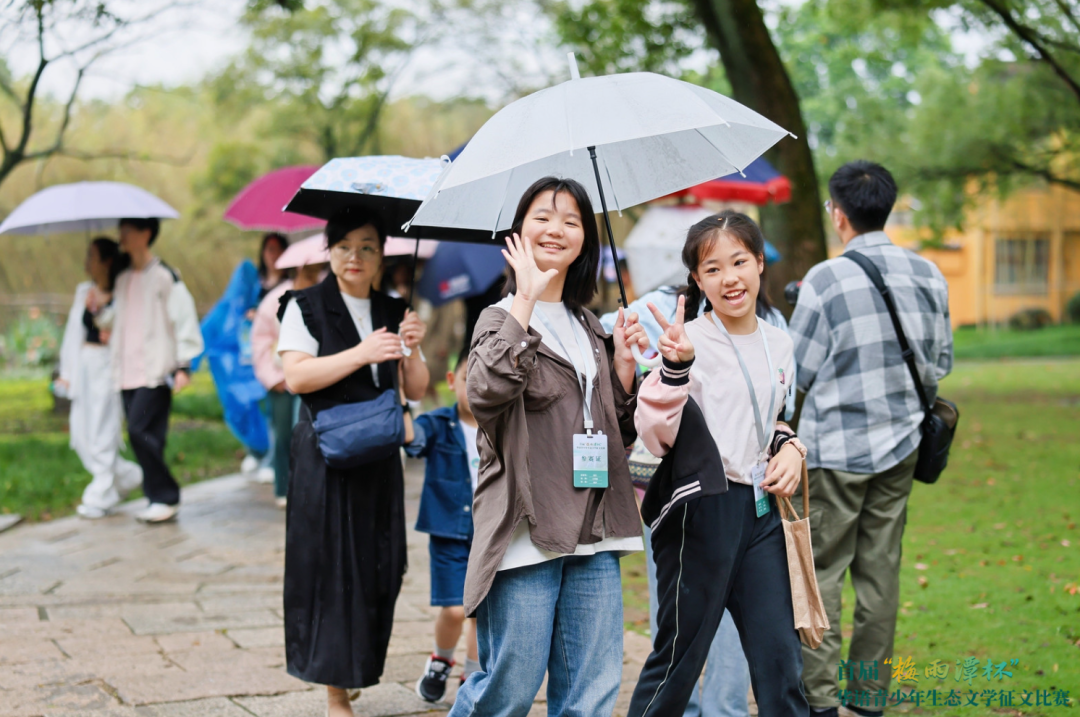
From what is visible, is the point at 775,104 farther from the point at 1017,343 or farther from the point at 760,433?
the point at 1017,343

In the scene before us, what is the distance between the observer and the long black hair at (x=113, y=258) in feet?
22.9

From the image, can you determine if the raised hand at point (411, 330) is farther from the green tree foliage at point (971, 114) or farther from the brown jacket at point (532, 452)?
the green tree foliage at point (971, 114)

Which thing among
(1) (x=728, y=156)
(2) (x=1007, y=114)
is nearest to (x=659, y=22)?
(2) (x=1007, y=114)

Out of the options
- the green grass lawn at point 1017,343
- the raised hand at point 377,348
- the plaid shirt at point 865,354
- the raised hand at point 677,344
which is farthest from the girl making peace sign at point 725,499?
the green grass lawn at point 1017,343

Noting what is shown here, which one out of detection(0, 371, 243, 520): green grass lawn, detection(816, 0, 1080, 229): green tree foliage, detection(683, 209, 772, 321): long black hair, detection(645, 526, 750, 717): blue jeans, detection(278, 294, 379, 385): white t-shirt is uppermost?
detection(816, 0, 1080, 229): green tree foliage

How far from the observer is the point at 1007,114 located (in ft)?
54.7

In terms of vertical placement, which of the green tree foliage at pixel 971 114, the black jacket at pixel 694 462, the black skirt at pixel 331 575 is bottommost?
the black skirt at pixel 331 575

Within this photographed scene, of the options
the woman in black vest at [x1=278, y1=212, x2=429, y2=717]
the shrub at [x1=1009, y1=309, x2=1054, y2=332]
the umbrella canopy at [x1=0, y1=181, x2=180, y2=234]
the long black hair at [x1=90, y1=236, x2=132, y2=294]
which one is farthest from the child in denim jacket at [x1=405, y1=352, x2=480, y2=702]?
the shrub at [x1=1009, y1=309, x2=1054, y2=332]

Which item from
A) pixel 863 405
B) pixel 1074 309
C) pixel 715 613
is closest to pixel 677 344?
pixel 715 613

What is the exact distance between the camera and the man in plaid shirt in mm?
3672

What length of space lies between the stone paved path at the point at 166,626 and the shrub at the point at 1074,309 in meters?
31.1

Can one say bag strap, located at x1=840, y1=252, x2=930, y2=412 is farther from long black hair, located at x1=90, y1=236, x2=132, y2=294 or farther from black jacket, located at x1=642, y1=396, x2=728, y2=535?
long black hair, located at x1=90, y1=236, x2=132, y2=294

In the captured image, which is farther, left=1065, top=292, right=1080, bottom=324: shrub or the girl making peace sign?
left=1065, top=292, right=1080, bottom=324: shrub

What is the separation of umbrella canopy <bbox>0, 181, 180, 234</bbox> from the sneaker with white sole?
387 cm
